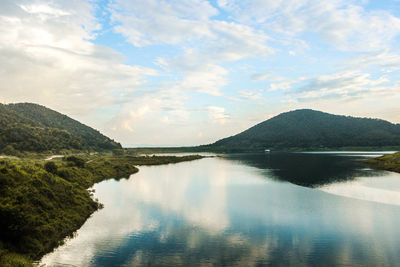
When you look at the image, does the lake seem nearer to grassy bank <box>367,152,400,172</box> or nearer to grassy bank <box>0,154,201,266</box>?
grassy bank <box>0,154,201,266</box>

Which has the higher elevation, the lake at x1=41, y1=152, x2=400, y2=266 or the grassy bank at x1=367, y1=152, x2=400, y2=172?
the grassy bank at x1=367, y1=152, x2=400, y2=172

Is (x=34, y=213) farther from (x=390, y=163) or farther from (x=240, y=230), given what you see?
(x=390, y=163)

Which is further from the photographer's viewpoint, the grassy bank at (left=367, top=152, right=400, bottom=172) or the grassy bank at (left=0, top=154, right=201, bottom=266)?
the grassy bank at (left=367, top=152, right=400, bottom=172)

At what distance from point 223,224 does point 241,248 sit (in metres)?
9.15

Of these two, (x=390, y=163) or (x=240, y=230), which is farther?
(x=390, y=163)

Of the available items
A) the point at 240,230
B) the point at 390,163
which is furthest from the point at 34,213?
the point at 390,163

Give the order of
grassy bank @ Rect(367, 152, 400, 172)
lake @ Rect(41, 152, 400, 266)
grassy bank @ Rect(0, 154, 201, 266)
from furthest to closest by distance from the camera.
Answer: grassy bank @ Rect(367, 152, 400, 172), lake @ Rect(41, 152, 400, 266), grassy bank @ Rect(0, 154, 201, 266)

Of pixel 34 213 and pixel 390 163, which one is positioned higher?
pixel 390 163

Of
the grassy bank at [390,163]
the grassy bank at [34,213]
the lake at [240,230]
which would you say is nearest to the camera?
the grassy bank at [34,213]

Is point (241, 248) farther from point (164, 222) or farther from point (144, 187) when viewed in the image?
point (144, 187)

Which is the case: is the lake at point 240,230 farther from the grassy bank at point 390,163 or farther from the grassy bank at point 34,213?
the grassy bank at point 390,163

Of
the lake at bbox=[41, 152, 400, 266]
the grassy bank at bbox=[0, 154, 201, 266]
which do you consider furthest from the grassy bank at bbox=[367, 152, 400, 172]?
the grassy bank at bbox=[0, 154, 201, 266]

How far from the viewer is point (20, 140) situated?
144 meters

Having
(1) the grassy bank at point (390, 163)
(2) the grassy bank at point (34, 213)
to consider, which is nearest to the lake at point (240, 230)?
(2) the grassy bank at point (34, 213)
